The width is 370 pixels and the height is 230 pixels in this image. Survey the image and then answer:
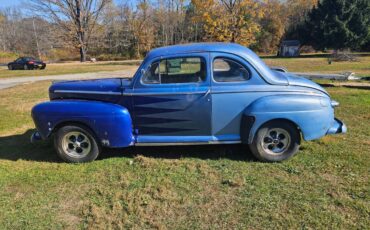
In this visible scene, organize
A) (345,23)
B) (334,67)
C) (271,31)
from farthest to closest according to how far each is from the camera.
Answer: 1. (271,31)
2. (345,23)
3. (334,67)

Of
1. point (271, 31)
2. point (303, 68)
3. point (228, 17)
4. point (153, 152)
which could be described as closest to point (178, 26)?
point (271, 31)

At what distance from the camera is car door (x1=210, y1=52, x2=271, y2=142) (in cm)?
496

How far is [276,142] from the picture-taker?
16.8 ft

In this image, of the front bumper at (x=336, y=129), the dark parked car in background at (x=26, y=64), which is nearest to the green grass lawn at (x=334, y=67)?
the front bumper at (x=336, y=129)

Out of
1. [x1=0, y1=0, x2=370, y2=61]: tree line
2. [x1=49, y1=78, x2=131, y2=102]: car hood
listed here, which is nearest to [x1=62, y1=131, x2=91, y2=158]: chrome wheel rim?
[x1=49, y1=78, x2=131, y2=102]: car hood

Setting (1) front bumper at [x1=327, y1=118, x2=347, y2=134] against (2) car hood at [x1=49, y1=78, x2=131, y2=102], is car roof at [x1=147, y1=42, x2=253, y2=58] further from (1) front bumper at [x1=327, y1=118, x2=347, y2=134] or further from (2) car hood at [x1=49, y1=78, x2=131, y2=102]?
(1) front bumper at [x1=327, y1=118, x2=347, y2=134]

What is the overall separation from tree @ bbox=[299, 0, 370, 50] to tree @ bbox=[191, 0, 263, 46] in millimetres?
12385

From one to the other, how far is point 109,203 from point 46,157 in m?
2.29

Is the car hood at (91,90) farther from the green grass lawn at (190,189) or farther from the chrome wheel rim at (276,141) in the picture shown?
the chrome wheel rim at (276,141)

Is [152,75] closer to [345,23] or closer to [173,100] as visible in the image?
[173,100]

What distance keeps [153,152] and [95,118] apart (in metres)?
1.26

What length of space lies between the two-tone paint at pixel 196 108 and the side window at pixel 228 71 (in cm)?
7

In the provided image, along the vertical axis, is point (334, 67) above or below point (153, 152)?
above

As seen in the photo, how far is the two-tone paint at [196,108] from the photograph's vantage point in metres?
4.96
